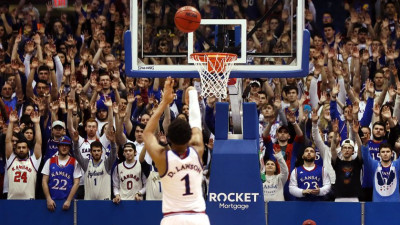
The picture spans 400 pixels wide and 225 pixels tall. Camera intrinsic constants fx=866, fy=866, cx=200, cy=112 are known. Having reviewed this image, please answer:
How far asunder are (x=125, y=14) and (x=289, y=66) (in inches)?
251

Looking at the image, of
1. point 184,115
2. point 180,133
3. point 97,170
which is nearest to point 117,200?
point 97,170

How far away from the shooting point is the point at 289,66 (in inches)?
372

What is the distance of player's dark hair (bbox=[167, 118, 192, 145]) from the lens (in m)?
7.05

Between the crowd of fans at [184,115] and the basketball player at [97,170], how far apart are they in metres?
0.01

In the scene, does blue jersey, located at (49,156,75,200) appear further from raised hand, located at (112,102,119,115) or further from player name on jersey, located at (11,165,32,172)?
raised hand, located at (112,102,119,115)

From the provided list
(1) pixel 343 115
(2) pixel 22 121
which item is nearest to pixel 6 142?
(2) pixel 22 121

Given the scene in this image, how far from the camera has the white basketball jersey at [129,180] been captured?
1123 cm

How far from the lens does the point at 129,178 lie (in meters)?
11.3

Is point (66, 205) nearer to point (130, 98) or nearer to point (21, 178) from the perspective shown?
point (21, 178)

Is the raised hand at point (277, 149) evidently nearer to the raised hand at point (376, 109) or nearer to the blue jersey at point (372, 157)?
the blue jersey at point (372, 157)

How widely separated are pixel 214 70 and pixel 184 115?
93.7 inches

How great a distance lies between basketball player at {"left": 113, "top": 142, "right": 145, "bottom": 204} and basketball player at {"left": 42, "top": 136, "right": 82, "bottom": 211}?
0.52m

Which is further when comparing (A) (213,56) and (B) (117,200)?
(B) (117,200)

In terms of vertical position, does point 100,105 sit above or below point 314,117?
above
